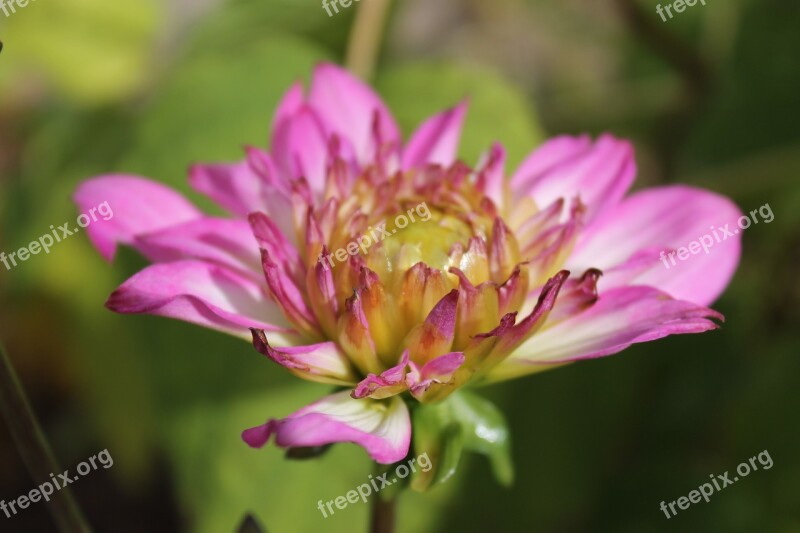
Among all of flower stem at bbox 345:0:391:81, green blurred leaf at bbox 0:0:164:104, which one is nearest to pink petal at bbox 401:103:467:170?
flower stem at bbox 345:0:391:81

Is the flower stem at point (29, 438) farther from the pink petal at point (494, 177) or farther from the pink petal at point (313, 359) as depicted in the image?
the pink petal at point (494, 177)

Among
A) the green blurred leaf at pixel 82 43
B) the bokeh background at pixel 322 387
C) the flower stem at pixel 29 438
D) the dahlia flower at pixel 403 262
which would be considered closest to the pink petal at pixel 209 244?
the dahlia flower at pixel 403 262

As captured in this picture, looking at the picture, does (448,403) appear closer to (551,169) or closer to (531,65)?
(551,169)

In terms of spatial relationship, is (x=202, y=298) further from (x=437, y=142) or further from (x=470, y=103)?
(x=470, y=103)

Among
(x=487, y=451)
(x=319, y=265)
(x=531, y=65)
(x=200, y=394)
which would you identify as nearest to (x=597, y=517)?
(x=200, y=394)

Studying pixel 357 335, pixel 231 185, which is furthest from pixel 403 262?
pixel 231 185

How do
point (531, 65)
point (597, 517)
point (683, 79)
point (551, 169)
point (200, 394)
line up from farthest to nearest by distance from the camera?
point (531, 65) < point (683, 79) < point (597, 517) < point (200, 394) < point (551, 169)
